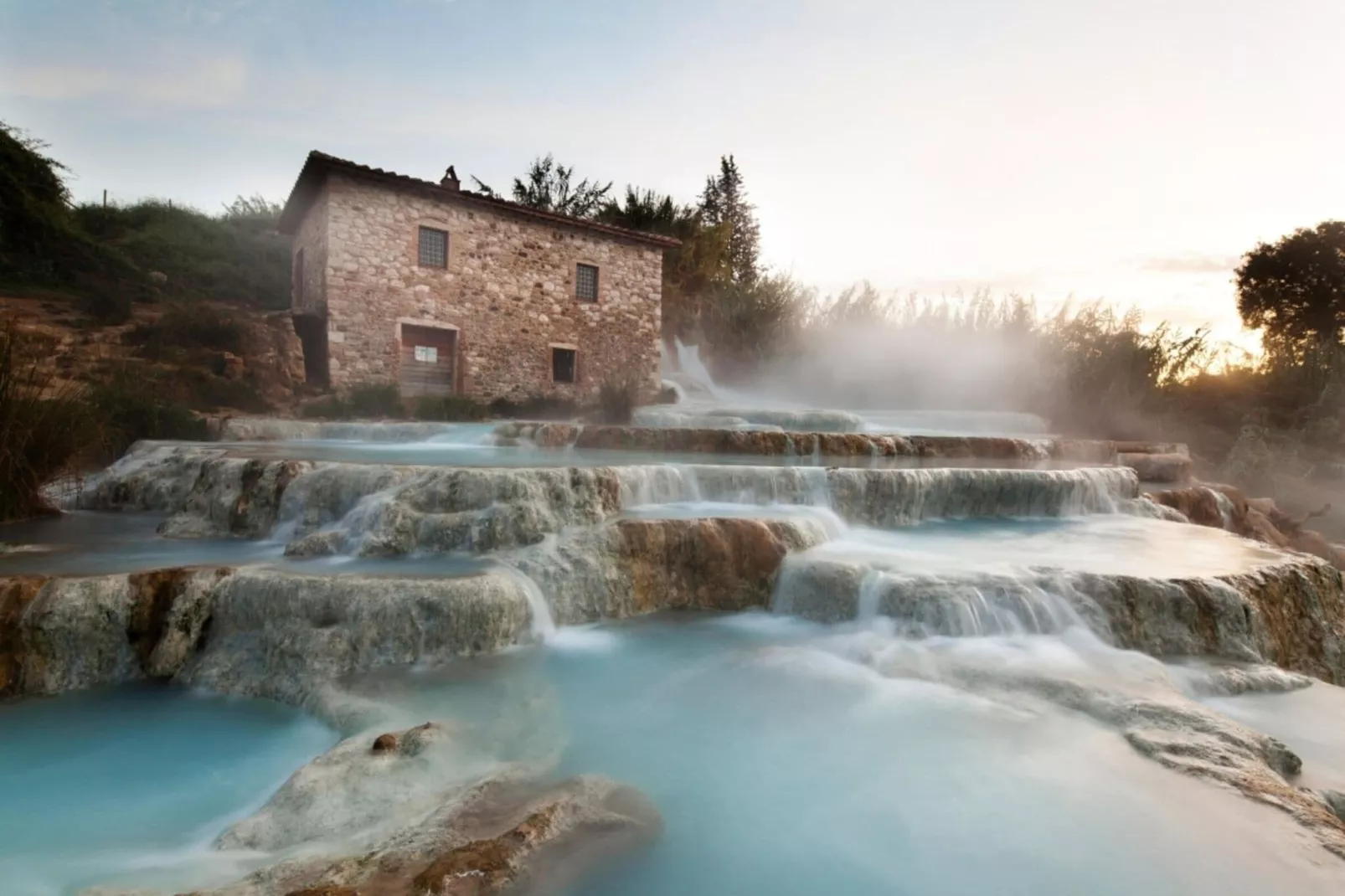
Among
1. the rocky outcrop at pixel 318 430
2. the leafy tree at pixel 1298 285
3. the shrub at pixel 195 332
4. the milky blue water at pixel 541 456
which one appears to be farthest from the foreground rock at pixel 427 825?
the leafy tree at pixel 1298 285

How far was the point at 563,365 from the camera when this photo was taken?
46.7ft

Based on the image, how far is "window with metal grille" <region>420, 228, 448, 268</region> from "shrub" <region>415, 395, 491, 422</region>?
8.40 feet

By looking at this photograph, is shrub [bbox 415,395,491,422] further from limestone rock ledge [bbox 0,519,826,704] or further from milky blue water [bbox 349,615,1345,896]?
milky blue water [bbox 349,615,1345,896]

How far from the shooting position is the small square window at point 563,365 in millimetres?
14102

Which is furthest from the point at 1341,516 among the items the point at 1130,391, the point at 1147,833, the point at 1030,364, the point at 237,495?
the point at 237,495

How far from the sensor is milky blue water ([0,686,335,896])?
1.93 metres

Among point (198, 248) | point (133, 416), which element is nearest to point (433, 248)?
point (133, 416)

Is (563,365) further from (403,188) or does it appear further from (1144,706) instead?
(1144,706)

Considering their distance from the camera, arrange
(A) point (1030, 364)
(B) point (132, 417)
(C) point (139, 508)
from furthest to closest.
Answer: (A) point (1030, 364) < (B) point (132, 417) < (C) point (139, 508)

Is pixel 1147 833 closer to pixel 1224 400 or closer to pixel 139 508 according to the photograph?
pixel 139 508

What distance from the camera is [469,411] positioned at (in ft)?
38.1

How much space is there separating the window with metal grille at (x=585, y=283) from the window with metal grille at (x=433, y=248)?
9.21 feet

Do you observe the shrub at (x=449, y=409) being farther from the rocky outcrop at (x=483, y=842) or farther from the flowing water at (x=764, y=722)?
the rocky outcrop at (x=483, y=842)

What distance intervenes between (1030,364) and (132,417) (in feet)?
47.7
